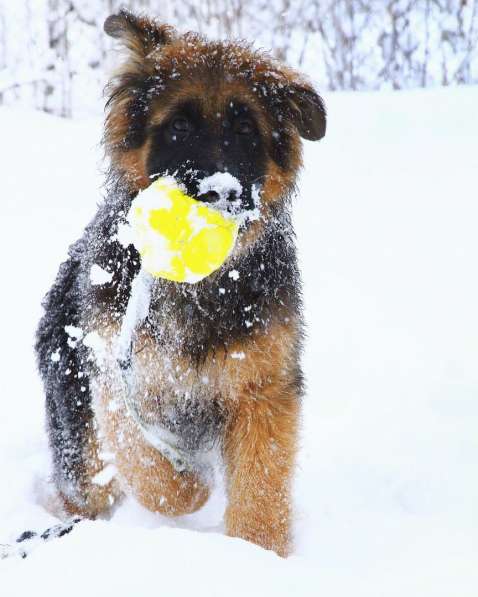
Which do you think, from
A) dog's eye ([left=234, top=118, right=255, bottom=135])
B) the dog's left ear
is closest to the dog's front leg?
dog's eye ([left=234, top=118, right=255, bottom=135])

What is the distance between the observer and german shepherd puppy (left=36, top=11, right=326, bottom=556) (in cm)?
340

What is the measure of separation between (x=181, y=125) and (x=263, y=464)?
1.58 metres

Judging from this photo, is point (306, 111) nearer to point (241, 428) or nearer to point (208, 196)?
point (208, 196)

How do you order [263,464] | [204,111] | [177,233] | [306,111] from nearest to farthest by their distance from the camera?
[177,233] → [204,111] → [263,464] → [306,111]

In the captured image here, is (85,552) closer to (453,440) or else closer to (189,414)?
(189,414)

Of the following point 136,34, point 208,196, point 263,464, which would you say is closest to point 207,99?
point 136,34

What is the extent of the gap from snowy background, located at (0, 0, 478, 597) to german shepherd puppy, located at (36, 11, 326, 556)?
15.4 inches

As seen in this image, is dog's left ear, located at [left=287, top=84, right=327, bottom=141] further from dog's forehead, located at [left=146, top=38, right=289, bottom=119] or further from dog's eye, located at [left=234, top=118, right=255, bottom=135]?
dog's eye, located at [left=234, top=118, right=255, bottom=135]

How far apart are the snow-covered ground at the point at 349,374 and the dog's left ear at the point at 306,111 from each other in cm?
55

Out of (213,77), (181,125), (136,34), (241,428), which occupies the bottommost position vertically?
(241,428)

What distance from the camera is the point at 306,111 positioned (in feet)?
12.4

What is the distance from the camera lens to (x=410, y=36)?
10078mm

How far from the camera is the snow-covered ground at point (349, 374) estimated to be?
7.52 feet

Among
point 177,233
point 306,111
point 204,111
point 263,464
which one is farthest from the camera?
point 306,111
